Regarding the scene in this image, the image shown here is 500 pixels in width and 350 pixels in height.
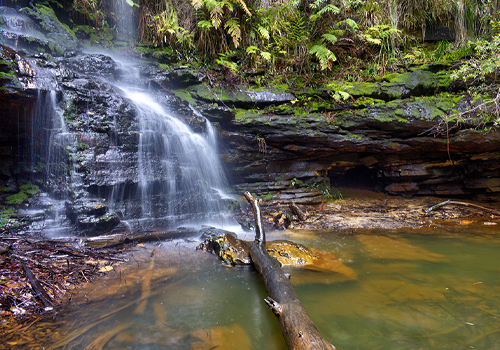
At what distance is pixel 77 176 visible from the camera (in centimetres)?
538

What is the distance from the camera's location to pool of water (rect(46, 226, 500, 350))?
226 centimetres

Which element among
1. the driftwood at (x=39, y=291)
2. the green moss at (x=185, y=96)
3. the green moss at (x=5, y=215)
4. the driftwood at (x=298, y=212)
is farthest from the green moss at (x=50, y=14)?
the driftwood at (x=298, y=212)

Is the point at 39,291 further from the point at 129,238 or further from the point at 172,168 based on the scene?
the point at 172,168

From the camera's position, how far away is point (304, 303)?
9.23 feet

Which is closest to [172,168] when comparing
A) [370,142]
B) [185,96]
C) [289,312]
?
[185,96]

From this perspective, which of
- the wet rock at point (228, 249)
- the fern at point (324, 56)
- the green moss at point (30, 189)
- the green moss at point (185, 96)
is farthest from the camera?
the green moss at point (185, 96)

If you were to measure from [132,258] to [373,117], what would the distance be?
7120 mm

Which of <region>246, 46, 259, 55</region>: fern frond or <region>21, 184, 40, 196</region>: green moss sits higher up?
<region>246, 46, 259, 55</region>: fern frond

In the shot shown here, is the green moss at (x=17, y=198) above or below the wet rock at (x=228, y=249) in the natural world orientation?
above

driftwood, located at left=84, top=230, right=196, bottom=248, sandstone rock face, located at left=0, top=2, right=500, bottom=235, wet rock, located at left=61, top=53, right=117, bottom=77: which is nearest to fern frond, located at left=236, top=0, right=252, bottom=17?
sandstone rock face, located at left=0, top=2, right=500, bottom=235

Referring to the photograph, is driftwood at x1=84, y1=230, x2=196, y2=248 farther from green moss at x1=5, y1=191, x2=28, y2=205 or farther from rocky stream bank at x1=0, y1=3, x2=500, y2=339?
green moss at x1=5, y1=191, x2=28, y2=205

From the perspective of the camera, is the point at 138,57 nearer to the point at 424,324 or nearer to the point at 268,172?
the point at 268,172

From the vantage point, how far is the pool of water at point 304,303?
2.26 metres

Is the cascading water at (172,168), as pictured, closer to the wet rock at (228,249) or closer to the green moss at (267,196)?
the green moss at (267,196)
